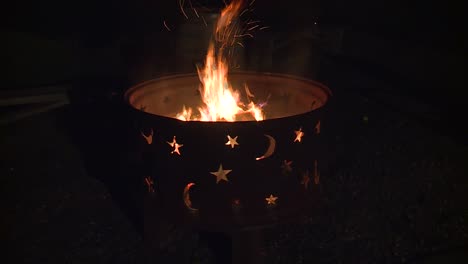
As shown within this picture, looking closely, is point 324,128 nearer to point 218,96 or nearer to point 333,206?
point 218,96

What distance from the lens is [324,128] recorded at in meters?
2.69

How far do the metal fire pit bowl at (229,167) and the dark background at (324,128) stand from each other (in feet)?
2.50

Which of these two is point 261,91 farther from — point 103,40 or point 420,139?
point 103,40

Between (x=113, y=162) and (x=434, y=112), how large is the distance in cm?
420

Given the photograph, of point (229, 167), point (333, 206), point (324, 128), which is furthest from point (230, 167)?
point (333, 206)

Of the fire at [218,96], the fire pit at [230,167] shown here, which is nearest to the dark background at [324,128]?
the fire pit at [230,167]

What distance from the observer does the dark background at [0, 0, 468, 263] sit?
3.19 metres

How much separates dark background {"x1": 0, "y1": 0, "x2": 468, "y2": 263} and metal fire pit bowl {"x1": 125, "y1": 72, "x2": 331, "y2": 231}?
2.50 ft

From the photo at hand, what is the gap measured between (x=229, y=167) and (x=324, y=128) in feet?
2.73

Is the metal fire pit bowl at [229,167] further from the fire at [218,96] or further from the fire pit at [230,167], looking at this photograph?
the fire at [218,96]

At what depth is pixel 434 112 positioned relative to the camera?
199 inches

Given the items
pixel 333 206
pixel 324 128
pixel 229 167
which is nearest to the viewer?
pixel 229 167

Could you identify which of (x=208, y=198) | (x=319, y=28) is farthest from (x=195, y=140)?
(x=319, y=28)

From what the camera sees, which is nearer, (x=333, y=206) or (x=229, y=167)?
(x=229, y=167)
